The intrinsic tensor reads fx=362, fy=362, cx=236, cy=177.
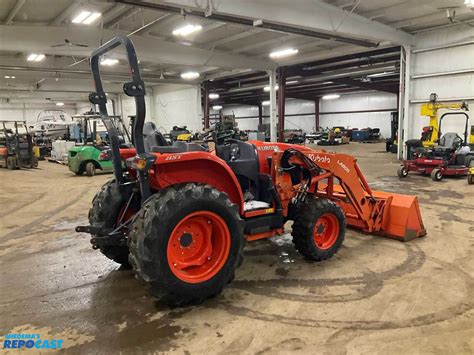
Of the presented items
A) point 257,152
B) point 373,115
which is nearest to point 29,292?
point 257,152

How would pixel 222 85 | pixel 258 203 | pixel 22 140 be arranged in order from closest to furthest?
pixel 258 203, pixel 22 140, pixel 222 85

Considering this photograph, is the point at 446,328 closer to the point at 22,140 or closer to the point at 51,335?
the point at 51,335

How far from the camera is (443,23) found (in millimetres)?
11062

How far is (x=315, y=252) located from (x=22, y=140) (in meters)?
14.2

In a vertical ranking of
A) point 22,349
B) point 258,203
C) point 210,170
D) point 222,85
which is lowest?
point 22,349

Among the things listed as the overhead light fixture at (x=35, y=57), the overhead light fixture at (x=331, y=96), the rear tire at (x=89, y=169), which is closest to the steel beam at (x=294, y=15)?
the rear tire at (x=89, y=169)

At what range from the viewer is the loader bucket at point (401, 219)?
4328 mm

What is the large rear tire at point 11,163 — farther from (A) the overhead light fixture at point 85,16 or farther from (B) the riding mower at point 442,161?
(B) the riding mower at point 442,161

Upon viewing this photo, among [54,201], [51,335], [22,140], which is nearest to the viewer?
[51,335]

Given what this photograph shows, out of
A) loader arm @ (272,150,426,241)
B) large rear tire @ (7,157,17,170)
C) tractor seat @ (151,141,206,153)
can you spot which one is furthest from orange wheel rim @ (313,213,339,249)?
large rear tire @ (7,157,17,170)

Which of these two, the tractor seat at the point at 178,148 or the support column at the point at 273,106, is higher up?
the support column at the point at 273,106

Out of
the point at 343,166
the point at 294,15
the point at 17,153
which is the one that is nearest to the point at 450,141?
the point at 294,15

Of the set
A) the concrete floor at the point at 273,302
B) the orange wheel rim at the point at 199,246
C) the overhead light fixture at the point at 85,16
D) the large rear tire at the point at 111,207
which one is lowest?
the concrete floor at the point at 273,302

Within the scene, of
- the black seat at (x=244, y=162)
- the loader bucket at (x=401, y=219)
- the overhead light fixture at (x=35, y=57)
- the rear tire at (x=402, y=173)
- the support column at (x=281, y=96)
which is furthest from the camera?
the support column at (x=281, y=96)
